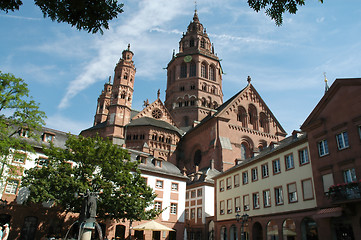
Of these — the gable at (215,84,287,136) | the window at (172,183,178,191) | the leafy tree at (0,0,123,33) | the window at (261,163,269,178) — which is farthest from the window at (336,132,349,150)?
the gable at (215,84,287,136)

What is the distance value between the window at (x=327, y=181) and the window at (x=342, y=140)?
7.15ft

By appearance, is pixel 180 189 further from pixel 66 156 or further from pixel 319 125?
pixel 319 125

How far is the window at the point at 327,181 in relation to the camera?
20453 millimetres

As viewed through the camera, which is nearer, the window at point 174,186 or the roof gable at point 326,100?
the roof gable at point 326,100

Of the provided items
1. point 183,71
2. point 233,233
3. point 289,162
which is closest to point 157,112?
point 183,71

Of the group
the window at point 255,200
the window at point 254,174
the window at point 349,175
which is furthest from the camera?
the window at point 254,174

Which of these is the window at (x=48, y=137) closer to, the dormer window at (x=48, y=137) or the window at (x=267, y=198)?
the dormer window at (x=48, y=137)

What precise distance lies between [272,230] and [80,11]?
25.5 meters

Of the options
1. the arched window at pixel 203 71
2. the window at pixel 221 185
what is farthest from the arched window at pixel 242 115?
the arched window at pixel 203 71

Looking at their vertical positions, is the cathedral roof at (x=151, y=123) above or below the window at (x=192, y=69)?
below

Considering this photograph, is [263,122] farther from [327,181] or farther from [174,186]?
[327,181]

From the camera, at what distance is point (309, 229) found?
71.6 ft

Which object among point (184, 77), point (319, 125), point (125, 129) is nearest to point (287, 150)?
point (319, 125)

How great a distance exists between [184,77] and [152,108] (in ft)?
53.1
